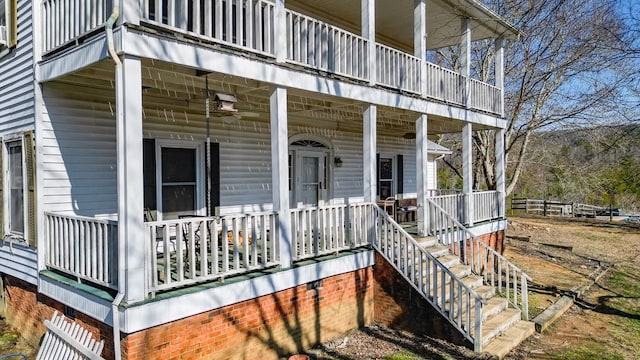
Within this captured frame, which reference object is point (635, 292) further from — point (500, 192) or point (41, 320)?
point (41, 320)

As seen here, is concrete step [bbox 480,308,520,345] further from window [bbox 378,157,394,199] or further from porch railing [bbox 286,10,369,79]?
window [bbox 378,157,394,199]

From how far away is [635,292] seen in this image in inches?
409

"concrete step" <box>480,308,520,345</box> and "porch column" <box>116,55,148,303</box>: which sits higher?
"porch column" <box>116,55,148,303</box>

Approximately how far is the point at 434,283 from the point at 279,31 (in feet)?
15.0

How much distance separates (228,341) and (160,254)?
2543 mm

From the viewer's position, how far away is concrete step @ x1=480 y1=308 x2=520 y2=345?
22.1ft

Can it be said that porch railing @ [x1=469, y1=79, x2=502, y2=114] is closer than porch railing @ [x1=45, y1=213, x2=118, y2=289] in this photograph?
No

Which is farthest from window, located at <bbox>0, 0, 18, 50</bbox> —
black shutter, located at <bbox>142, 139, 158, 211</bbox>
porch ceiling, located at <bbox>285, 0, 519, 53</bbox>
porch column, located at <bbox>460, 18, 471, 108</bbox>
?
porch column, located at <bbox>460, 18, 471, 108</bbox>

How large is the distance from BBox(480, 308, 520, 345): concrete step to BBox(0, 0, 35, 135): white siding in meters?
7.47

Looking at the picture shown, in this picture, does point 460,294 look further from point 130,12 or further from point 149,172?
point 130,12

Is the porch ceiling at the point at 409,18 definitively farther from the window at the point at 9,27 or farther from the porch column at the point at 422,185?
the window at the point at 9,27

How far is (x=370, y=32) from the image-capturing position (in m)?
8.15

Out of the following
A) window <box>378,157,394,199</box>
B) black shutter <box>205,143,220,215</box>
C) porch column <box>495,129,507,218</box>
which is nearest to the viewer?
black shutter <box>205,143,220,215</box>

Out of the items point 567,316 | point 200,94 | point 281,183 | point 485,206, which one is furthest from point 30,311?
point 485,206
